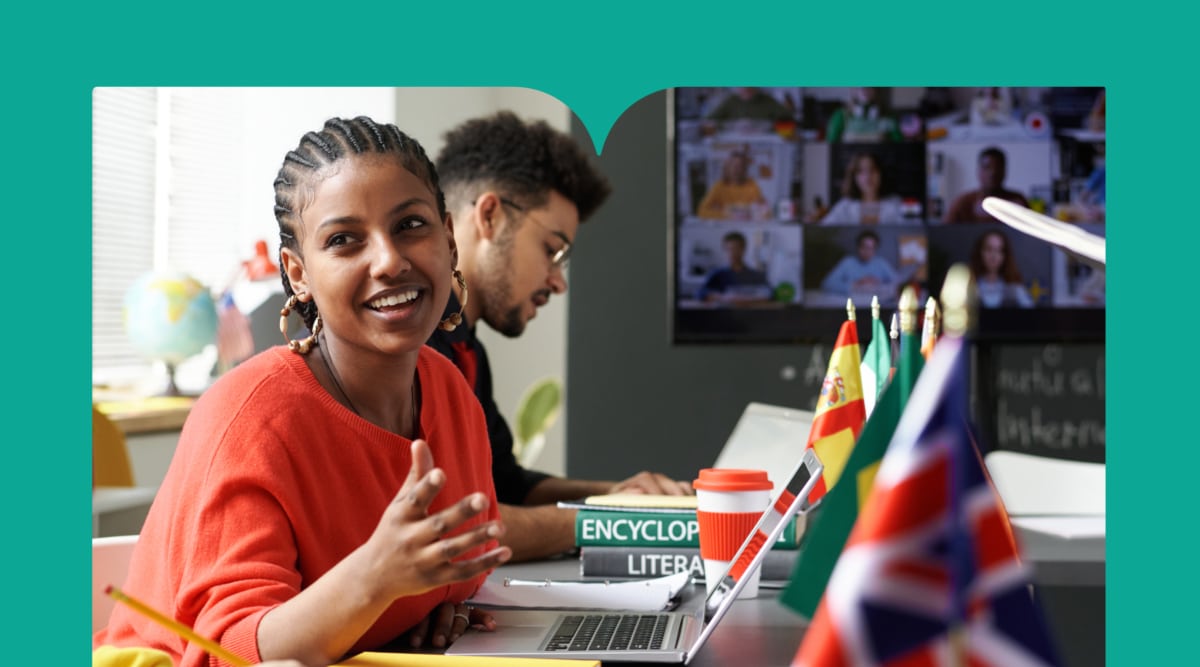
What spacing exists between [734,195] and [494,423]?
3.08 feet

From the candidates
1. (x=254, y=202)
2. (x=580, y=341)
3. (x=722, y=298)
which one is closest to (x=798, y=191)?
(x=722, y=298)

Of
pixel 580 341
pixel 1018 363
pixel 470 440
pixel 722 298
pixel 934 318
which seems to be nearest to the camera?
pixel 934 318

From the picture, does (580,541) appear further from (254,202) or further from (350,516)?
(254,202)

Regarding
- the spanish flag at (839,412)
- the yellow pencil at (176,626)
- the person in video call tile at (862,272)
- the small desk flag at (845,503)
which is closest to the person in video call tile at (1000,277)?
the person in video call tile at (862,272)

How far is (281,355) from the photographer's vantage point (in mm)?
1275

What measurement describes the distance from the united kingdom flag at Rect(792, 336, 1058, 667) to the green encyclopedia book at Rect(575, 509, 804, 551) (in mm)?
914

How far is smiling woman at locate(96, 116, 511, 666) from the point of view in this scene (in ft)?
3.49

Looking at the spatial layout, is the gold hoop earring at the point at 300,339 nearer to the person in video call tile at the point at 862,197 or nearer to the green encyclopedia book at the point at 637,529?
the green encyclopedia book at the point at 637,529

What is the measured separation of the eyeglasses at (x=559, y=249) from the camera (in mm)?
2264

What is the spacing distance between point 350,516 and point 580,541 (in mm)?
453

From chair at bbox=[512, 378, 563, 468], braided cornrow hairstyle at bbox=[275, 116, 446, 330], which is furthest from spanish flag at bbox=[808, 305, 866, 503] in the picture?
chair at bbox=[512, 378, 563, 468]

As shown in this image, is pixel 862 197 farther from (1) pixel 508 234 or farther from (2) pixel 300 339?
(2) pixel 300 339

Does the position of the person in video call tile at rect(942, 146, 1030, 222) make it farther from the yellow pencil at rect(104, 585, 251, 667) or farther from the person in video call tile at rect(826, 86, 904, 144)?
the yellow pencil at rect(104, 585, 251, 667)

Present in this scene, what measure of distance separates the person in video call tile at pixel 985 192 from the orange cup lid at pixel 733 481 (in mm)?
1602
